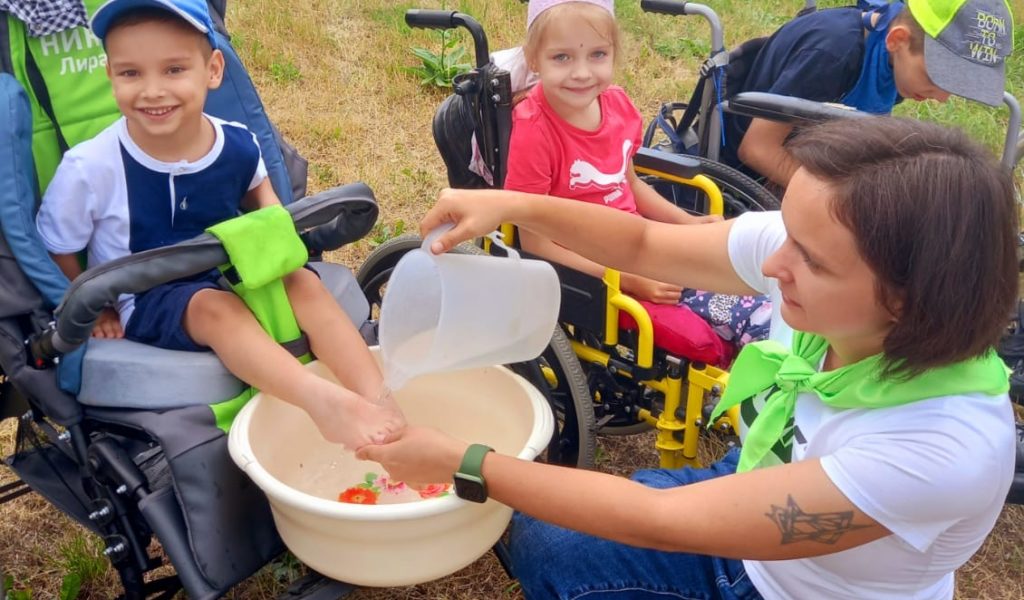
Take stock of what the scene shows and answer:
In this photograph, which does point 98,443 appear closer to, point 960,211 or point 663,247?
point 663,247

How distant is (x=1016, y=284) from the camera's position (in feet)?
4.10

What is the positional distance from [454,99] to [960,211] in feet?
5.01

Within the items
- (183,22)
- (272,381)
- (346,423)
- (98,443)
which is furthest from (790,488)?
(183,22)

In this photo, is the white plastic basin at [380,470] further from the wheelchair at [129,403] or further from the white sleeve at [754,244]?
the white sleeve at [754,244]

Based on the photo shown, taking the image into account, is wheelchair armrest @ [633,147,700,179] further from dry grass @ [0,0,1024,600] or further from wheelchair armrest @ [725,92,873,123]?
dry grass @ [0,0,1024,600]

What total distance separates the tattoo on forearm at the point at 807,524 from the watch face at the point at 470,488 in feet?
1.38

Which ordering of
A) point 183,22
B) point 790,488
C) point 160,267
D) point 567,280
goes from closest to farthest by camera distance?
point 790,488
point 160,267
point 183,22
point 567,280

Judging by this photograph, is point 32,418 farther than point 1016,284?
Yes

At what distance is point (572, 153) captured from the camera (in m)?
2.38

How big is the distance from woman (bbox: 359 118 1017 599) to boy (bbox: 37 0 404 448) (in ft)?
1.37

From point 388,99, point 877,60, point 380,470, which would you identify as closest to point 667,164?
point 877,60

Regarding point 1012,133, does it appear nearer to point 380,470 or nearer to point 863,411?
point 863,411

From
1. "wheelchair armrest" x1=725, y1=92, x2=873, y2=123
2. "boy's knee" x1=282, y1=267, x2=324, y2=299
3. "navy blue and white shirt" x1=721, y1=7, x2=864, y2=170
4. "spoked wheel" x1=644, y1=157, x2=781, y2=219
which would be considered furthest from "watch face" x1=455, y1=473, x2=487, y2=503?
"navy blue and white shirt" x1=721, y1=7, x2=864, y2=170

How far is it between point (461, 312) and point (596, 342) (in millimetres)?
913
